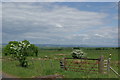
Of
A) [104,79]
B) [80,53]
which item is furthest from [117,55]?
[104,79]

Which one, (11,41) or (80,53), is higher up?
(11,41)

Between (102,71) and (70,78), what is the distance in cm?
282

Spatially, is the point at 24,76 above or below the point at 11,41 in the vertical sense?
below

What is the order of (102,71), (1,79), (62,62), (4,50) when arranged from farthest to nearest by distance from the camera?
(4,50), (62,62), (102,71), (1,79)

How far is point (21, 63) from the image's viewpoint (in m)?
12.8

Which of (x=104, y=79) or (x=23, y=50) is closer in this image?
(x=104, y=79)

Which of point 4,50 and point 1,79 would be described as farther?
point 4,50

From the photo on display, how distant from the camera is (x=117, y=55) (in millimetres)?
20578

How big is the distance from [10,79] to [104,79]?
3.97 metres

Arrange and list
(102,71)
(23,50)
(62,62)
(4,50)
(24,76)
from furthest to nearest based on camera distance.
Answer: (4,50), (23,50), (62,62), (102,71), (24,76)

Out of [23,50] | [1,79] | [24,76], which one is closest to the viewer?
[1,79]

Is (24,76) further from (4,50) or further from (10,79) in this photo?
(4,50)

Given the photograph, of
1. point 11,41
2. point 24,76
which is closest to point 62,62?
point 24,76

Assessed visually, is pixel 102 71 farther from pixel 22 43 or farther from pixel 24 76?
pixel 22 43
